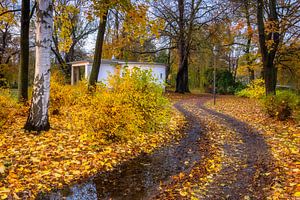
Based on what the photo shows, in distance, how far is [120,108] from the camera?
620 centimetres

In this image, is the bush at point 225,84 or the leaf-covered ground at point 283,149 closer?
the leaf-covered ground at point 283,149

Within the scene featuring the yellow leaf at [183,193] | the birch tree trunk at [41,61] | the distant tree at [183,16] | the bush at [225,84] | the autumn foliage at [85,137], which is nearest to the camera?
the yellow leaf at [183,193]

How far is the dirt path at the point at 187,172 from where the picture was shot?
162 inches

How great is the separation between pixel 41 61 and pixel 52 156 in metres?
2.28

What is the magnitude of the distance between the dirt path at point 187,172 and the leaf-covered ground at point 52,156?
31 cm

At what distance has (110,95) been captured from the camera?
6359 millimetres

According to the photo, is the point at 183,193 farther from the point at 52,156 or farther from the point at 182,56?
the point at 182,56

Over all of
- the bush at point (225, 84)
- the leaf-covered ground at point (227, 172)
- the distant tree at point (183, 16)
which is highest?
the distant tree at point (183, 16)

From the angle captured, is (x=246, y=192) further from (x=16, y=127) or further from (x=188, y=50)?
(x=188, y=50)

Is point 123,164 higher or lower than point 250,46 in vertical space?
lower

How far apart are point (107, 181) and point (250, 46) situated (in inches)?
1038

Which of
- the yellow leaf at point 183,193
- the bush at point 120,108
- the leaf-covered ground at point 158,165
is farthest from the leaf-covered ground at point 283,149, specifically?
the bush at point 120,108

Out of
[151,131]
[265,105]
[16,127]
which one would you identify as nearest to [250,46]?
[265,105]

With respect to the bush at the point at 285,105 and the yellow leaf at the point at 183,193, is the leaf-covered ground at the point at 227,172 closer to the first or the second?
the yellow leaf at the point at 183,193
